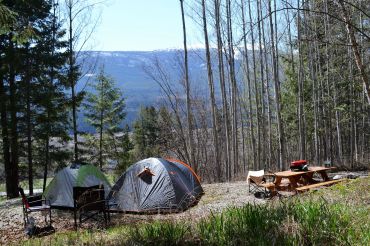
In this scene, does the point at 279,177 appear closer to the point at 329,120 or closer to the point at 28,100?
the point at 28,100

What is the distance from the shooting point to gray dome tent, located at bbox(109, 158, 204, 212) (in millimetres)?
9820

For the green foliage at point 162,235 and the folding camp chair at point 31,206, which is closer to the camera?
the green foliage at point 162,235

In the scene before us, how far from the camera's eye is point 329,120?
19.7m

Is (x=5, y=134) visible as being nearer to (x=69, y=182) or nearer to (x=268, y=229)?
(x=69, y=182)

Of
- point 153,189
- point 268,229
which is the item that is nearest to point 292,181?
point 153,189

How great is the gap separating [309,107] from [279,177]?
11.0 metres

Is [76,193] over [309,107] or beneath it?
beneath

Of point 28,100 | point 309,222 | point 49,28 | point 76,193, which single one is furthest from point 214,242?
point 49,28

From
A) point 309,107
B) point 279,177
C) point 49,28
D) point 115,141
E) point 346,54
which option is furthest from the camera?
point 115,141

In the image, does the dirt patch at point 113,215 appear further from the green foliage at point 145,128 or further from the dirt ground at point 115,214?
the green foliage at point 145,128

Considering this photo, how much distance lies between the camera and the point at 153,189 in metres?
10.1

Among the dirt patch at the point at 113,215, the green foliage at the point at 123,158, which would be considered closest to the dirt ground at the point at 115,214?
the dirt patch at the point at 113,215

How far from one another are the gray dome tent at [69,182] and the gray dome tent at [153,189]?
0.85 metres

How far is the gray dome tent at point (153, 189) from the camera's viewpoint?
9.82 metres
